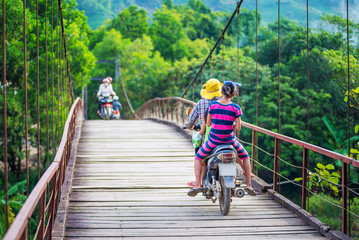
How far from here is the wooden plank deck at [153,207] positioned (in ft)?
13.1

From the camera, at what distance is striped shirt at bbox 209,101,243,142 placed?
439 centimetres

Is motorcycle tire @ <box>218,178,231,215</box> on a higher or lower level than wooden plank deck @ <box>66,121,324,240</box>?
higher

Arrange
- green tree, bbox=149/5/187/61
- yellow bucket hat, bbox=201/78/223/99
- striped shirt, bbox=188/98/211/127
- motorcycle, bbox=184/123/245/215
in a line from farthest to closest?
green tree, bbox=149/5/187/61, striped shirt, bbox=188/98/211/127, yellow bucket hat, bbox=201/78/223/99, motorcycle, bbox=184/123/245/215

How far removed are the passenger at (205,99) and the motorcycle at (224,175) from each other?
0.78 feet

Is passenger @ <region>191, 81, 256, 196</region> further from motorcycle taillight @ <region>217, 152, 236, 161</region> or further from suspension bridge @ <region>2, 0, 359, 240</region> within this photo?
suspension bridge @ <region>2, 0, 359, 240</region>

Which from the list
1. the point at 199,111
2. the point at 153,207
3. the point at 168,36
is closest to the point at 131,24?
the point at 168,36

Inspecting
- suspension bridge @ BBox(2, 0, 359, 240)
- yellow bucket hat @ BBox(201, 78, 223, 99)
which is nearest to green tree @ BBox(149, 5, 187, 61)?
suspension bridge @ BBox(2, 0, 359, 240)

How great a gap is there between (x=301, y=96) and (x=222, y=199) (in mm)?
16651

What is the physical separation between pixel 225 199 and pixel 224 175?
22cm

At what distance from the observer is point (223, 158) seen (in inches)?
172

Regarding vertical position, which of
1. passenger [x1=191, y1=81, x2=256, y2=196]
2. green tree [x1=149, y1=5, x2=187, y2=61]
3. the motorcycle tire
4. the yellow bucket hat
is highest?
green tree [x1=149, y1=5, x2=187, y2=61]

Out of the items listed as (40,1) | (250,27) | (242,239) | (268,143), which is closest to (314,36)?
(268,143)

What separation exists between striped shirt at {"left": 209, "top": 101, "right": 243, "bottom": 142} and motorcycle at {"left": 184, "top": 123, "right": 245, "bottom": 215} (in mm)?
96

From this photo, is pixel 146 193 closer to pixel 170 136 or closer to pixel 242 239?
pixel 242 239
